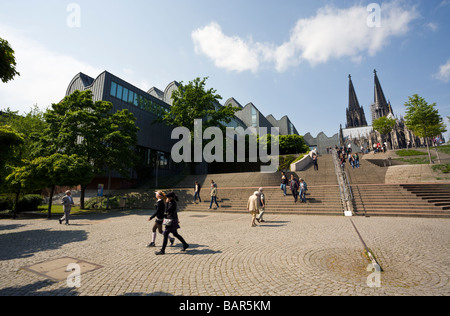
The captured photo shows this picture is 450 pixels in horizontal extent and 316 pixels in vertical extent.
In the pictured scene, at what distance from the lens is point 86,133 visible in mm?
18188

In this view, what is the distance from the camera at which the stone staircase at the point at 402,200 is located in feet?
37.9

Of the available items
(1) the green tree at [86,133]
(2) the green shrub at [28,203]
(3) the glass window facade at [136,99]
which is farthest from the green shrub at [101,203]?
(3) the glass window facade at [136,99]

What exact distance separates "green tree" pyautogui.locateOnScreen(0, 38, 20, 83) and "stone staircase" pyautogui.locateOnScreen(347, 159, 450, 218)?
628 inches

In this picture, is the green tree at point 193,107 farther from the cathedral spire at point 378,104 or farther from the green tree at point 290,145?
the cathedral spire at point 378,104

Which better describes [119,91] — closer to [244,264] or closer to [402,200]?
[244,264]

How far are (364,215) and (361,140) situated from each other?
283 feet

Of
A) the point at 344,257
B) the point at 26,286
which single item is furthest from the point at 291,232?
the point at 26,286

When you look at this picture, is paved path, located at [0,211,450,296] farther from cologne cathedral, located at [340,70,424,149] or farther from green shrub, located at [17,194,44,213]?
cologne cathedral, located at [340,70,424,149]

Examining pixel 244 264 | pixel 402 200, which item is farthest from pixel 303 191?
pixel 244 264

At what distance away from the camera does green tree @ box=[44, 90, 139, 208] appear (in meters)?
18.0

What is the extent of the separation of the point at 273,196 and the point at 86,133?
657 inches

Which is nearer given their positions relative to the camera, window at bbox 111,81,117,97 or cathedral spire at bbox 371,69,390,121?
window at bbox 111,81,117,97

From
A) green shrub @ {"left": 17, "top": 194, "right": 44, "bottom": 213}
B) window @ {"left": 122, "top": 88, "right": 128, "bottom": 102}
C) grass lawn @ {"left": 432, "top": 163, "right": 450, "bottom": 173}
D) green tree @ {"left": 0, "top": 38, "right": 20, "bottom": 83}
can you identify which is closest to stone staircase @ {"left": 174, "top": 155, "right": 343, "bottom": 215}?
grass lawn @ {"left": 432, "top": 163, "right": 450, "bottom": 173}
